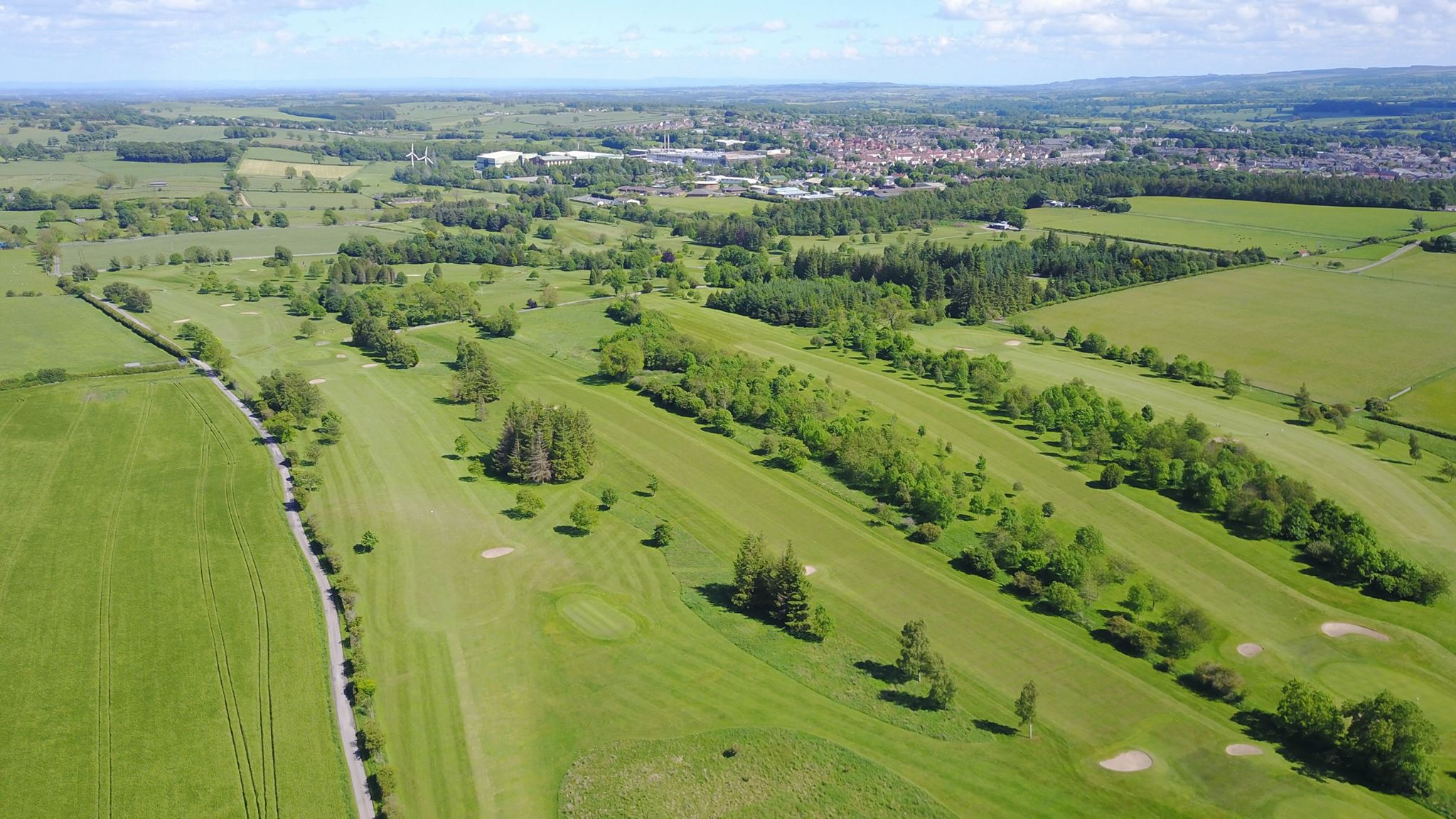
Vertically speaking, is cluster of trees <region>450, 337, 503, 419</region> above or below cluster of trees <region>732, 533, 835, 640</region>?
above

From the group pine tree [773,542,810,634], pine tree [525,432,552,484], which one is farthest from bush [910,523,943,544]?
pine tree [525,432,552,484]

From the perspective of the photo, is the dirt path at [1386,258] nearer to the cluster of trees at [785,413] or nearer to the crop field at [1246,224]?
the crop field at [1246,224]

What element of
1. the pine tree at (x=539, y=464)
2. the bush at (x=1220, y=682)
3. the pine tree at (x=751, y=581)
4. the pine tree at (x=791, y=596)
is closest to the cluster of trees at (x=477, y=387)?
the pine tree at (x=539, y=464)

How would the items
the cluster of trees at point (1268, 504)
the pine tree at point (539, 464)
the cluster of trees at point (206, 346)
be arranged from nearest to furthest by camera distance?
the cluster of trees at point (1268, 504) → the pine tree at point (539, 464) → the cluster of trees at point (206, 346)

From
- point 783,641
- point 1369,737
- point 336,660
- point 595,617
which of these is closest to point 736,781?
point 783,641

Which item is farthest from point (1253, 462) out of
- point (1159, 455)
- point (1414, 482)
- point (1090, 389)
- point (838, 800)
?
point (838, 800)

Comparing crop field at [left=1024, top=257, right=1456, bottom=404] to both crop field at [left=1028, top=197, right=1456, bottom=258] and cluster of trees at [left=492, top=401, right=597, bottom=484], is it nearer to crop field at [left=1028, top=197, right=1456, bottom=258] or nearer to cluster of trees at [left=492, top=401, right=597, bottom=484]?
crop field at [left=1028, top=197, right=1456, bottom=258]

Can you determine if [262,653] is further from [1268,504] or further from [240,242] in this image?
[240,242]
